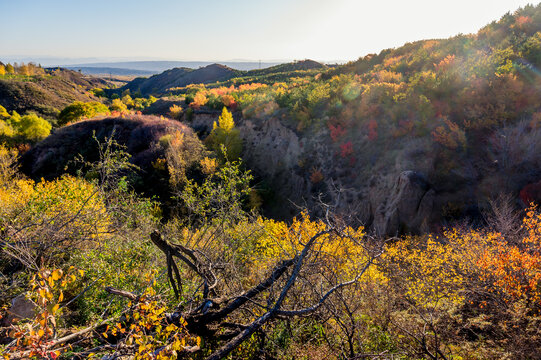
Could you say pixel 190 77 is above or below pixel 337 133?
above

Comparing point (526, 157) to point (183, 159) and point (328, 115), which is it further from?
point (183, 159)

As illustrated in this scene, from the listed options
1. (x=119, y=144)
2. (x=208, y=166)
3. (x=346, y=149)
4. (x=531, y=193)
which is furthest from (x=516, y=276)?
(x=119, y=144)

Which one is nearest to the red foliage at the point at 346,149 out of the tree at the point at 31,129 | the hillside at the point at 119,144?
the hillside at the point at 119,144

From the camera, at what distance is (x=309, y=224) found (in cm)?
1220

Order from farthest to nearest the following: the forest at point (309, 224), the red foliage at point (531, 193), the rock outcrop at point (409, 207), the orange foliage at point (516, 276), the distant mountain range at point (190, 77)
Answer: the distant mountain range at point (190, 77) < the rock outcrop at point (409, 207) < the red foliage at point (531, 193) < the orange foliage at point (516, 276) < the forest at point (309, 224)

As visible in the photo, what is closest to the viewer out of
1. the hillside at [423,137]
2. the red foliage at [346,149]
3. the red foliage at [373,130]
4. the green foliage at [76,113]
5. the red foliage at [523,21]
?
the hillside at [423,137]

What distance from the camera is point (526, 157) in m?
11.7

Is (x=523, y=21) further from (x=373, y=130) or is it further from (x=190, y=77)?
(x=190, y=77)

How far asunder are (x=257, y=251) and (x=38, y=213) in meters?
6.97

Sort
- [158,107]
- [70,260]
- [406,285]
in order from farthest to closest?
1. [158,107]
2. [406,285]
3. [70,260]

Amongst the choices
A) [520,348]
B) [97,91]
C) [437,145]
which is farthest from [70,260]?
[97,91]

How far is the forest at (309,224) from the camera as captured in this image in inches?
159

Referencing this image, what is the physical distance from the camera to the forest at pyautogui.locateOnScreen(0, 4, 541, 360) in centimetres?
405

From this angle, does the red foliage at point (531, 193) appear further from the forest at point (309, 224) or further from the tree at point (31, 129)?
the tree at point (31, 129)
